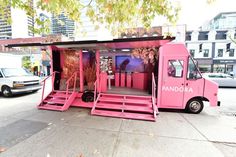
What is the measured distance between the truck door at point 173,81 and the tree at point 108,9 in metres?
1.97

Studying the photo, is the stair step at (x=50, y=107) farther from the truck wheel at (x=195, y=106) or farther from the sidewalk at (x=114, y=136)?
the truck wheel at (x=195, y=106)

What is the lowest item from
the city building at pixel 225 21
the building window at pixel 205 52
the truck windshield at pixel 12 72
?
the truck windshield at pixel 12 72

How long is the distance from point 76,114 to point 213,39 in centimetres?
2393

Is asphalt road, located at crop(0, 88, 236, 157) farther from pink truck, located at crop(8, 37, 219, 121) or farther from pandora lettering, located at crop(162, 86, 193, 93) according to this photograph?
pandora lettering, located at crop(162, 86, 193, 93)

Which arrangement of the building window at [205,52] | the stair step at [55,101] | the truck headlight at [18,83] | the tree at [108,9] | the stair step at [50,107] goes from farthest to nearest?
the building window at [205,52]
the truck headlight at [18,83]
the stair step at [55,101]
the stair step at [50,107]
the tree at [108,9]

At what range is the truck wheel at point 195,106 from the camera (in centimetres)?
544

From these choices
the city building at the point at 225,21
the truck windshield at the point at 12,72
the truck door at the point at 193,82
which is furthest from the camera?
the city building at the point at 225,21

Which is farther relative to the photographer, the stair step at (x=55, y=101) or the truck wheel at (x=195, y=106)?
the stair step at (x=55, y=101)

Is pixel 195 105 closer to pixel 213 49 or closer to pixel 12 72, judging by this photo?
pixel 12 72

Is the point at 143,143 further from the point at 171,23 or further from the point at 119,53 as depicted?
the point at 119,53

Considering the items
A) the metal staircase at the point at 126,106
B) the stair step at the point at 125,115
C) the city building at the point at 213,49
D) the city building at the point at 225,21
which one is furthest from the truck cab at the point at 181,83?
the city building at the point at 225,21

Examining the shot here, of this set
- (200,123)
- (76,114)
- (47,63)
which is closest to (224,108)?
(200,123)

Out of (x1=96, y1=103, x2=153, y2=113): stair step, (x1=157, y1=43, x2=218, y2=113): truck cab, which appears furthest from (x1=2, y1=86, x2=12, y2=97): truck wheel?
(x1=157, y1=43, x2=218, y2=113): truck cab

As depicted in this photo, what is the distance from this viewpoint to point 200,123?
451 centimetres
